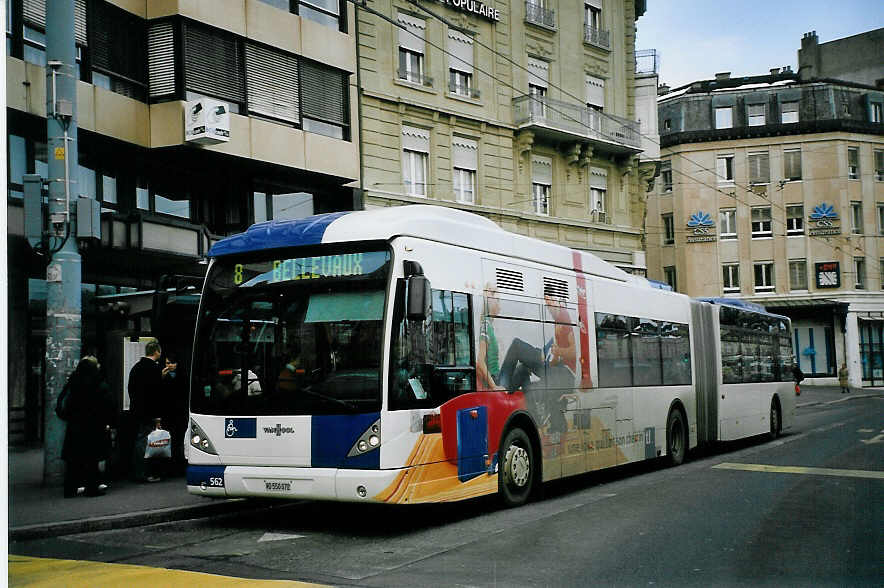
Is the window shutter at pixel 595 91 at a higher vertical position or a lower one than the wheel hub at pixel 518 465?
higher

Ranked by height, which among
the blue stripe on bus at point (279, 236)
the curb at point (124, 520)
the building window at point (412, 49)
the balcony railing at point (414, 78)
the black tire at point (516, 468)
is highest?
the building window at point (412, 49)

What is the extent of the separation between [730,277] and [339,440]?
161ft

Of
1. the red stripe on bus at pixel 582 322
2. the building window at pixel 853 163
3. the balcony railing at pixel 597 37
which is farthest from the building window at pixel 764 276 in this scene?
the red stripe on bus at pixel 582 322

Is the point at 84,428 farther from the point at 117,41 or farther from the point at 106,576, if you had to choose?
the point at 117,41

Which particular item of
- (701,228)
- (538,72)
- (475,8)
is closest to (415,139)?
(475,8)

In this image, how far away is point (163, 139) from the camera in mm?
18328

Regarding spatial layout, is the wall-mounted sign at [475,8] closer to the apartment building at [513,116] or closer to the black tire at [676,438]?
the apartment building at [513,116]

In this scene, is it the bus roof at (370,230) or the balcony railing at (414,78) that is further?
the balcony railing at (414,78)

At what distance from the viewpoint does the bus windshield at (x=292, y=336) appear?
881 centimetres


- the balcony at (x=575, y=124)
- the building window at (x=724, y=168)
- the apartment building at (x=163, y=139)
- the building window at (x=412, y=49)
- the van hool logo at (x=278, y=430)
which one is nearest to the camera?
the van hool logo at (x=278, y=430)

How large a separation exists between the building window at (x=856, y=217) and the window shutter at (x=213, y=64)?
4372cm

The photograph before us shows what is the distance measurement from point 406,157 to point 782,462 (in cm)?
1356

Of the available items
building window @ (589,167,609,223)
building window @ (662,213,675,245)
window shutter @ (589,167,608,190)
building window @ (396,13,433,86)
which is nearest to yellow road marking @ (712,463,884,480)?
building window @ (396,13,433,86)

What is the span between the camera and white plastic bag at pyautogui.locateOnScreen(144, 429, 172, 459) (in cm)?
1244
